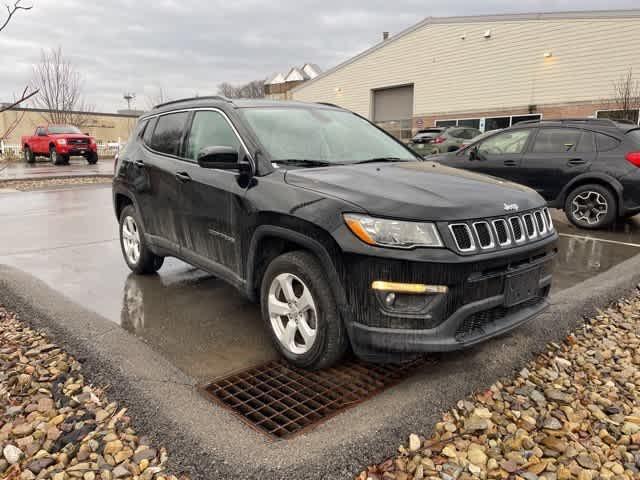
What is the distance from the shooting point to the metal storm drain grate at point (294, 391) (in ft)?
8.52

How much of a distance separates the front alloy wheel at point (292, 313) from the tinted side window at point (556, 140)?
20.2 feet

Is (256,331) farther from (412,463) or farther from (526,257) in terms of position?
(526,257)

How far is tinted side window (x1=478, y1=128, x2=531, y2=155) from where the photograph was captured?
7.92 metres

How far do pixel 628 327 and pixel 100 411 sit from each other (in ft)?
12.7

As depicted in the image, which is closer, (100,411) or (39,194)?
(100,411)

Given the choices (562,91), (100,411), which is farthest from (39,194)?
(562,91)

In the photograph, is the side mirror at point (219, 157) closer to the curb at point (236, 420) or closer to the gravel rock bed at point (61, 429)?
the curb at point (236, 420)

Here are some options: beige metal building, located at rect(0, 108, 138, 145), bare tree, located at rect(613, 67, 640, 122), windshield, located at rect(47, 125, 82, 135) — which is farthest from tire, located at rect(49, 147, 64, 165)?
bare tree, located at rect(613, 67, 640, 122)

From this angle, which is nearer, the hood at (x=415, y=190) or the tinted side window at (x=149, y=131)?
the hood at (x=415, y=190)

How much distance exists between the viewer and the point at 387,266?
8.12 feet

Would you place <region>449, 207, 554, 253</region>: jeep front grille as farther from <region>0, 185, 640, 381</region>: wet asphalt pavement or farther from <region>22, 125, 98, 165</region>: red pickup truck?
<region>22, 125, 98, 165</region>: red pickup truck

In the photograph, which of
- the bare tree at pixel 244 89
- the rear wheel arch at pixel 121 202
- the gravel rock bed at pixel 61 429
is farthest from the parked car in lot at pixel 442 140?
the bare tree at pixel 244 89

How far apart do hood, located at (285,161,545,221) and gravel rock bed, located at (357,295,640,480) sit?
1.09 m

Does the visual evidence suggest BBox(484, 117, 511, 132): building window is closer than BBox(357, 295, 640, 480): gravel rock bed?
No
